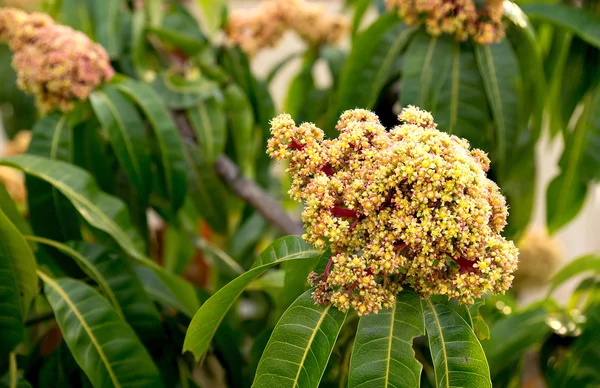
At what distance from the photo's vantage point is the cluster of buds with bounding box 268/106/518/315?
55cm

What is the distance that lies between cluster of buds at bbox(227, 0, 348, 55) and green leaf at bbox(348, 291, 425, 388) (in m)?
1.00

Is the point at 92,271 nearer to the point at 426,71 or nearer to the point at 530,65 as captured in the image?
the point at 426,71

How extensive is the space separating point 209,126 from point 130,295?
47cm

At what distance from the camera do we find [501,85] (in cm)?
99

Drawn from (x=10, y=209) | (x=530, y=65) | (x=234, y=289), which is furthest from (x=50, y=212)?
(x=530, y=65)

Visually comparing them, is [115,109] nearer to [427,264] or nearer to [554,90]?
[427,264]

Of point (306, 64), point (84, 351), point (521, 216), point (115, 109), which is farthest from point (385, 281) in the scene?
point (306, 64)

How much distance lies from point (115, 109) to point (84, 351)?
423 mm

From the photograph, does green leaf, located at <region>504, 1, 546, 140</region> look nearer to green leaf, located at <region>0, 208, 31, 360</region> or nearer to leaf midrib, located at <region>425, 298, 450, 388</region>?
leaf midrib, located at <region>425, 298, 450, 388</region>

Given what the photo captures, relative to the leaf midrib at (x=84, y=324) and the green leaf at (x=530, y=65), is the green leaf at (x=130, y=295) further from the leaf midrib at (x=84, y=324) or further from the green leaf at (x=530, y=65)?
the green leaf at (x=530, y=65)

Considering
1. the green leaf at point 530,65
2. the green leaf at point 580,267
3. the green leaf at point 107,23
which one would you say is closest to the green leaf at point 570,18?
the green leaf at point 530,65

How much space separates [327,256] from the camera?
2.01ft

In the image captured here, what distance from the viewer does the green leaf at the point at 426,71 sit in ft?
3.25

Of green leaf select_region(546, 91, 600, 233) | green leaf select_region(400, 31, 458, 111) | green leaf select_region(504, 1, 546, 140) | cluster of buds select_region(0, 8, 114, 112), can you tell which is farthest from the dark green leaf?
cluster of buds select_region(0, 8, 114, 112)
